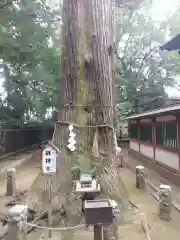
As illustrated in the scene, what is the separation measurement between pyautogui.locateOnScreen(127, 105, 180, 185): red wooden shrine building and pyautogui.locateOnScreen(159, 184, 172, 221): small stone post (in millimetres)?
2833

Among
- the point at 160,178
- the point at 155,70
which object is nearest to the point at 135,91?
the point at 155,70

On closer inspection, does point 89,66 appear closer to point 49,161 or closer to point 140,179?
point 49,161

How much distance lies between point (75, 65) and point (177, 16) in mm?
21087

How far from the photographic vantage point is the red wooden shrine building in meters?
9.98

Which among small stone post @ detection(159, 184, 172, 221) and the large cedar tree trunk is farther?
small stone post @ detection(159, 184, 172, 221)

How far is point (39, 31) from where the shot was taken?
998cm

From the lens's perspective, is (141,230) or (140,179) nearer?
(141,230)

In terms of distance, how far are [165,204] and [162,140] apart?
6.23 m

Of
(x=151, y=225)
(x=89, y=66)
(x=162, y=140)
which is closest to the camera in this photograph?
(x=89, y=66)

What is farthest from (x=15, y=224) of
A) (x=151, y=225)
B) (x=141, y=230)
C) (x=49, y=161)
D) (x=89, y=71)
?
(x=89, y=71)

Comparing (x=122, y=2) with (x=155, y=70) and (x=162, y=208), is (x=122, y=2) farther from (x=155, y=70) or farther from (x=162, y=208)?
(x=162, y=208)

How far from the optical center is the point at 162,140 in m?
12.1

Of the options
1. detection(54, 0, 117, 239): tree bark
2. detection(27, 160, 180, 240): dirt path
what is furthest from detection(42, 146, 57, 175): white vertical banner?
detection(27, 160, 180, 240): dirt path

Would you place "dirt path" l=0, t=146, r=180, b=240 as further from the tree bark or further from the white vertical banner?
the tree bark
